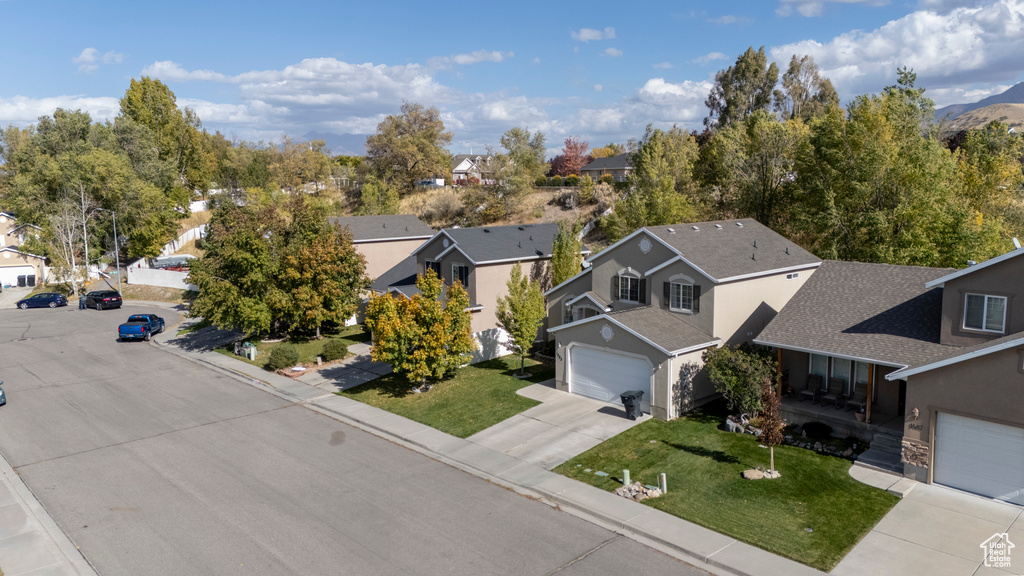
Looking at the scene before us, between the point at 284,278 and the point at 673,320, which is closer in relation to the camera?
the point at 673,320

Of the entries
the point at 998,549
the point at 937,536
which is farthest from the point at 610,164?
the point at 998,549

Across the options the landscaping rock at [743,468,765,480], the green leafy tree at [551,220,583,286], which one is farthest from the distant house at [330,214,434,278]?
the landscaping rock at [743,468,765,480]

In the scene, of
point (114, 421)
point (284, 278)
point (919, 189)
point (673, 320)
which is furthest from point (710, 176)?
point (114, 421)

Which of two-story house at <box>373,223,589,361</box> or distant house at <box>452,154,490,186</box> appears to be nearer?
two-story house at <box>373,223,589,361</box>

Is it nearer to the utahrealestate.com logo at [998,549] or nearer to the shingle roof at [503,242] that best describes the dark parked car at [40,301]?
the shingle roof at [503,242]

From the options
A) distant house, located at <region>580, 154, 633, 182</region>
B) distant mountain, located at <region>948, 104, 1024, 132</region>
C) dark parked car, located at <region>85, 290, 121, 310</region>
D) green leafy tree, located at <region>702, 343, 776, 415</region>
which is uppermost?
distant mountain, located at <region>948, 104, 1024, 132</region>

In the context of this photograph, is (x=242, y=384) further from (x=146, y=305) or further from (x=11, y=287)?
(x=11, y=287)

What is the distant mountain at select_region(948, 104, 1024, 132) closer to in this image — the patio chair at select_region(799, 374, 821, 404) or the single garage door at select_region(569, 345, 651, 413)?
the patio chair at select_region(799, 374, 821, 404)
